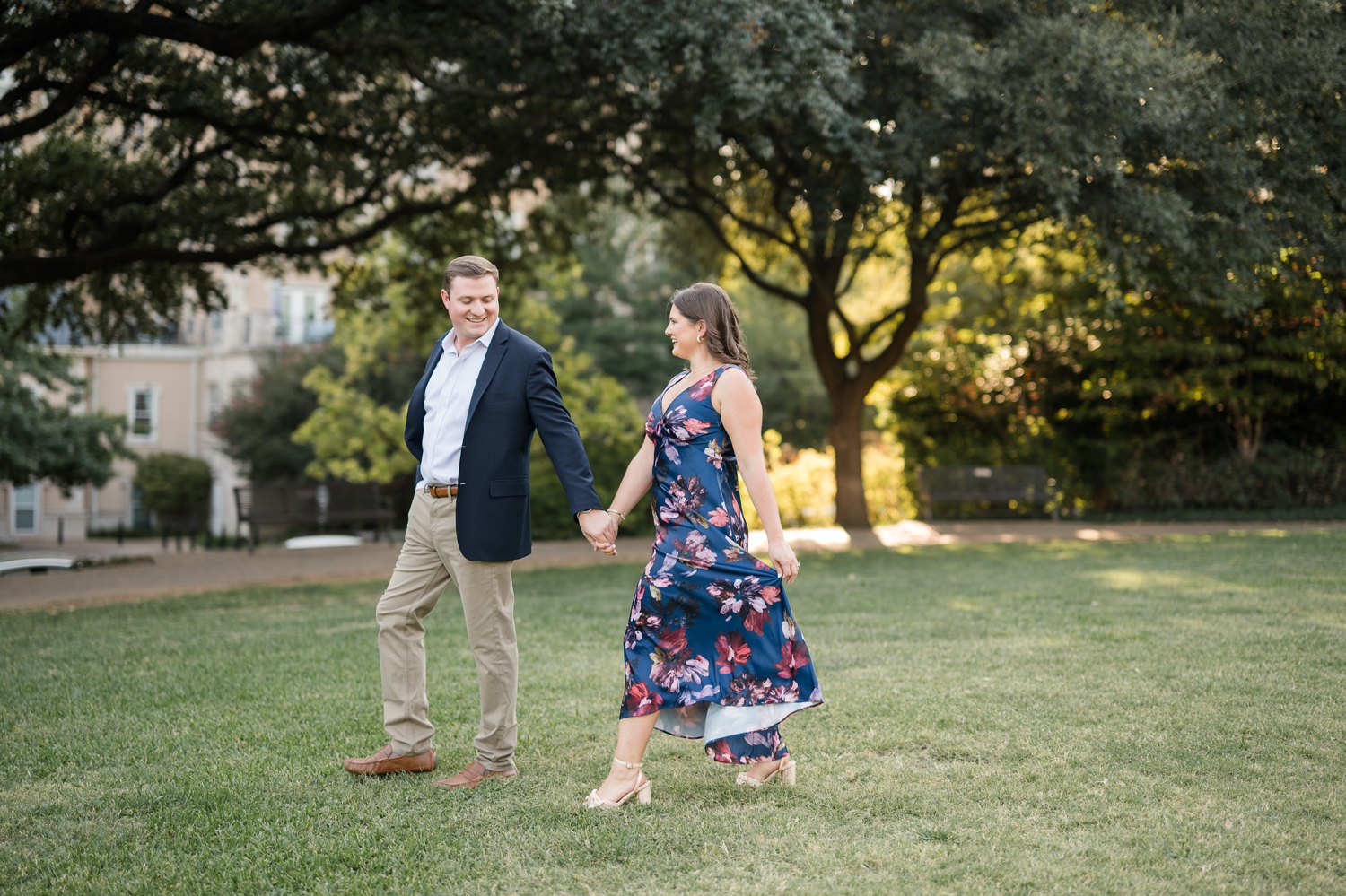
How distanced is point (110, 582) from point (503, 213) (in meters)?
8.12

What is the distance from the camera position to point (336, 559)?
1555cm

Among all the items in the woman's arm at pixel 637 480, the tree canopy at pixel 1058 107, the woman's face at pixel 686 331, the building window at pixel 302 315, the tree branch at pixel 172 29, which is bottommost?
the woman's arm at pixel 637 480

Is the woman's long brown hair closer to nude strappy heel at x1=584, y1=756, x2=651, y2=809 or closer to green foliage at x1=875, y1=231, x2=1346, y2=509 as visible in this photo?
nude strappy heel at x1=584, y1=756, x2=651, y2=809

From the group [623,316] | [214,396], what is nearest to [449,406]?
[623,316]

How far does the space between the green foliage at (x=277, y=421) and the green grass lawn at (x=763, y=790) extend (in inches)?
803

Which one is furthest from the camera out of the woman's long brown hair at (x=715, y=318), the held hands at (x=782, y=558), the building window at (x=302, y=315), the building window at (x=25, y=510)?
the building window at (x=25, y=510)

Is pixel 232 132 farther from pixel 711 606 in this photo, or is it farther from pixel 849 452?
pixel 711 606

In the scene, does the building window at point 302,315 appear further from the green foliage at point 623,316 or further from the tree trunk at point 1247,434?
the tree trunk at point 1247,434

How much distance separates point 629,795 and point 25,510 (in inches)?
1512

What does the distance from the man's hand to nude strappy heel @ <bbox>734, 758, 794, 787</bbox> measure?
1.11 meters

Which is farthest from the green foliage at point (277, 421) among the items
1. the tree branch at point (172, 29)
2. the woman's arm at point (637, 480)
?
the woman's arm at point (637, 480)

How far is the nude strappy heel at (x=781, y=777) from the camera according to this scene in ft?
14.5

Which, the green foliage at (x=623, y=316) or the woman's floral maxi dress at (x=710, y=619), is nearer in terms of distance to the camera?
the woman's floral maxi dress at (x=710, y=619)

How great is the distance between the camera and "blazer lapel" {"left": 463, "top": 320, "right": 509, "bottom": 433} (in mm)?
4496
